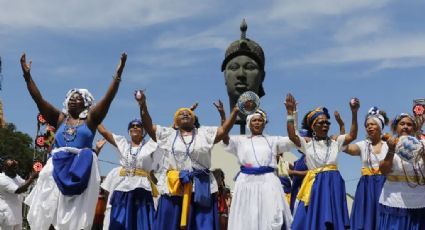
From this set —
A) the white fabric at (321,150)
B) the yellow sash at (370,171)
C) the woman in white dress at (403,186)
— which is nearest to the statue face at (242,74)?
the yellow sash at (370,171)

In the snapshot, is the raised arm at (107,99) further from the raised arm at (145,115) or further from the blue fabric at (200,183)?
the blue fabric at (200,183)

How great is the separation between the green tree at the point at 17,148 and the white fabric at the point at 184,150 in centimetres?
2884

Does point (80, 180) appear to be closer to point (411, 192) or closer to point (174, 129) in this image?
point (174, 129)

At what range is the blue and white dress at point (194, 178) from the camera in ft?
24.7

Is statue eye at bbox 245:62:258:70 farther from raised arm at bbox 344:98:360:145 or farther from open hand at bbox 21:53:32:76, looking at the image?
open hand at bbox 21:53:32:76

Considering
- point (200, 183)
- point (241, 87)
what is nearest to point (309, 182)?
point (200, 183)

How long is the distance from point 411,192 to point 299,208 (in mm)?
1422

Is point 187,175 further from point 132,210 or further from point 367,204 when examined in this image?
point 367,204

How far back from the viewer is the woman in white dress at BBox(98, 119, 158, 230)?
798cm

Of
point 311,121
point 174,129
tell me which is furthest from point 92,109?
point 311,121

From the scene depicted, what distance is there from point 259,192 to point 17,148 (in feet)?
105

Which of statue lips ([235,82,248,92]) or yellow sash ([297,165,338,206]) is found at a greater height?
statue lips ([235,82,248,92])

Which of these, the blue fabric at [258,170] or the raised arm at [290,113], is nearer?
the raised arm at [290,113]

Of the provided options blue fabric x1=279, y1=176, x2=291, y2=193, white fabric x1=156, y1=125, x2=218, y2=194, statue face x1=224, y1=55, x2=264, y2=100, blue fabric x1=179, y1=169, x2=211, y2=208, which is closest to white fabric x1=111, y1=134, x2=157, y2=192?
white fabric x1=156, y1=125, x2=218, y2=194
